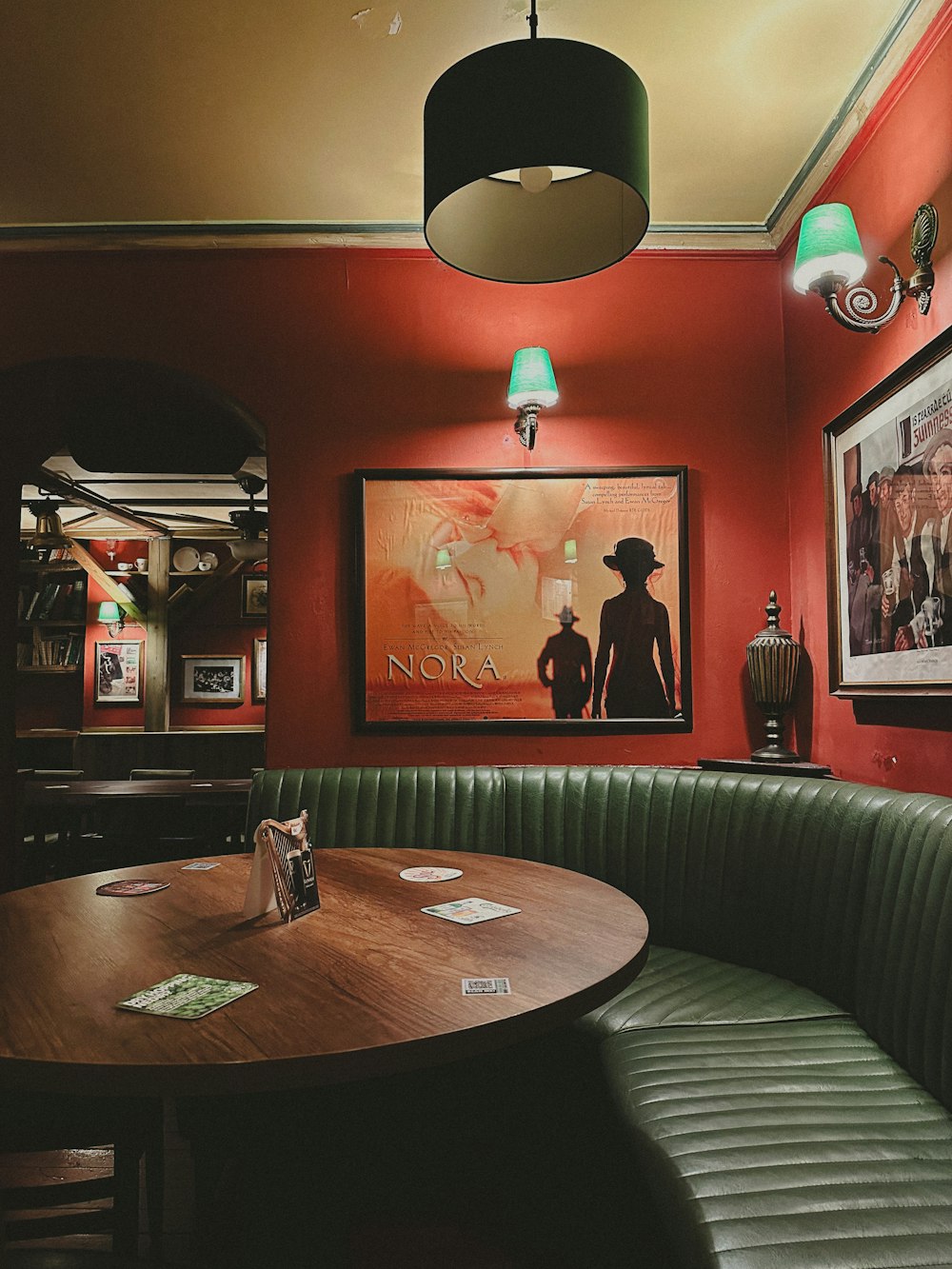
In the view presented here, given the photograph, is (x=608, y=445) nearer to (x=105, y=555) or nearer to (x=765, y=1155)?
(x=765, y=1155)

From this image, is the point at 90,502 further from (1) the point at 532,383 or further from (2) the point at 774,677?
(2) the point at 774,677

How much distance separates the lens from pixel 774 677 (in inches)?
125

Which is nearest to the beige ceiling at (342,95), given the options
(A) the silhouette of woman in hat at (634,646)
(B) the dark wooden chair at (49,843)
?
(A) the silhouette of woman in hat at (634,646)

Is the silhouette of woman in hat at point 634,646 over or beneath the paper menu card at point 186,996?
over

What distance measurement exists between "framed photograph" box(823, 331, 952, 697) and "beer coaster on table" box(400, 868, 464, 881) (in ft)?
4.43

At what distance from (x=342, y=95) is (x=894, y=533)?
2162mm

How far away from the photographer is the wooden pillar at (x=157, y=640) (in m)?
9.24

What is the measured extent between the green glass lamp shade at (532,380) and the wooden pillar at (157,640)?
7079 millimetres

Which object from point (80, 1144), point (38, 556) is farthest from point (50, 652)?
point (80, 1144)

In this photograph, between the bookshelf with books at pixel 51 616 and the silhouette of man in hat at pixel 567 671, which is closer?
the silhouette of man in hat at pixel 567 671

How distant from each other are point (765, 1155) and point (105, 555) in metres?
9.71

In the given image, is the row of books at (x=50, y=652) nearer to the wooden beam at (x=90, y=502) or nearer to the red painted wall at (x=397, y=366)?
the wooden beam at (x=90, y=502)

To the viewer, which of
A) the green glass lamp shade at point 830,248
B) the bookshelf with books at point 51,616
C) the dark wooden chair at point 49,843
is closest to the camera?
the green glass lamp shade at point 830,248

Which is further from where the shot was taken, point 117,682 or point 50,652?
point 117,682
